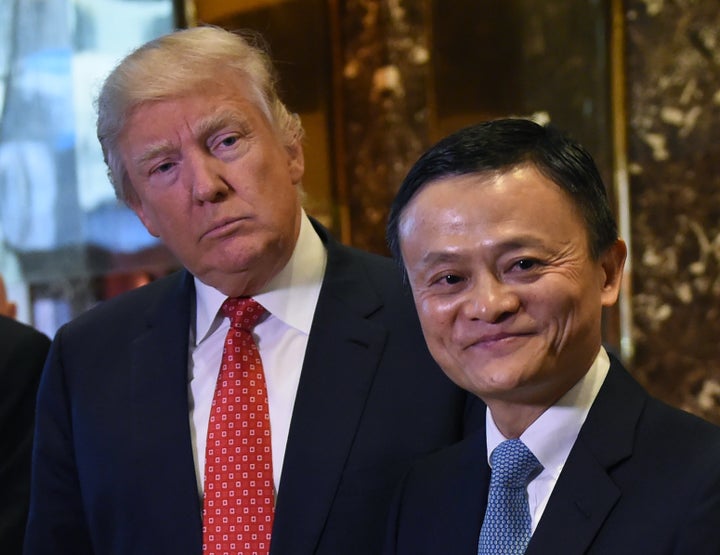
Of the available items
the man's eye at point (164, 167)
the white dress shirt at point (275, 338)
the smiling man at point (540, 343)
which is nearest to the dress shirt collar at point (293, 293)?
the white dress shirt at point (275, 338)

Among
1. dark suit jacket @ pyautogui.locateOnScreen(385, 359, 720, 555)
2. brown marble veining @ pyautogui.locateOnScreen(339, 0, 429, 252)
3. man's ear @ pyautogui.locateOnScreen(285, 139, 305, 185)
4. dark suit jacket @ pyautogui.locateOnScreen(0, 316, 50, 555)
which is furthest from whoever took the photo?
brown marble veining @ pyautogui.locateOnScreen(339, 0, 429, 252)

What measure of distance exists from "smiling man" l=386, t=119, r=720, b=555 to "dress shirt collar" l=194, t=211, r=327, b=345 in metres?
0.49

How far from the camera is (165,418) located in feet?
6.71

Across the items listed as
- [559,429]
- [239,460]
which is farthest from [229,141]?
[559,429]

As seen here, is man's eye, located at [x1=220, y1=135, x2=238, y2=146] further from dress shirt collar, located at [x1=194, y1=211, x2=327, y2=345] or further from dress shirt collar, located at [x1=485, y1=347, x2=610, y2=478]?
dress shirt collar, located at [x1=485, y1=347, x2=610, y2=478]

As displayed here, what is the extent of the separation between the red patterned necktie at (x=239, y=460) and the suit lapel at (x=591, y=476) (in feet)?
1.94

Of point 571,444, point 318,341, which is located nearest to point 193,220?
point 318,341

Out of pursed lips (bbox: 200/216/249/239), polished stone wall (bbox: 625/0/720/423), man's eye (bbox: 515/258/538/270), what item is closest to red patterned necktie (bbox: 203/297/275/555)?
pursed lips (bbox: 200/216/249/239)

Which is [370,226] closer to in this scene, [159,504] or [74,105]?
[74,105]

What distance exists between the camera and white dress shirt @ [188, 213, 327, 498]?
80.1 inches

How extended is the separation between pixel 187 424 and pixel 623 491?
0.85 meters

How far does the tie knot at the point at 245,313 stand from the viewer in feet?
6.82

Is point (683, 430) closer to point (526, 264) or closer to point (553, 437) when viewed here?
point (553, 437)

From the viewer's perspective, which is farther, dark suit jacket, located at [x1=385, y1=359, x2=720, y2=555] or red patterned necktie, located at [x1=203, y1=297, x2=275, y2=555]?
red patterned necktie, located at [x1=203, y1=297, x2=275, y2=555]
